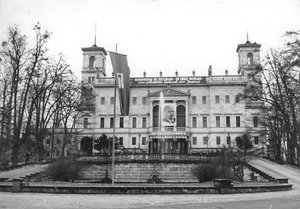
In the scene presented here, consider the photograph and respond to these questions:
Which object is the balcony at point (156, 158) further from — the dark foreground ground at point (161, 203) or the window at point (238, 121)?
the window at point (238, 121)

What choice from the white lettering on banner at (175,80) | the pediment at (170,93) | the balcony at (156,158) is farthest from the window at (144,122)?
the balcony at (156,158)

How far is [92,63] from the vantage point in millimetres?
80062

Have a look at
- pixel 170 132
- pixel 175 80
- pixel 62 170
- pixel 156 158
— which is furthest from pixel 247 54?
pixel 62 170

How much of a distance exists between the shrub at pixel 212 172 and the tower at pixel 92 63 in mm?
50723

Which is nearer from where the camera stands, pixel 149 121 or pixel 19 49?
pixel 19 49

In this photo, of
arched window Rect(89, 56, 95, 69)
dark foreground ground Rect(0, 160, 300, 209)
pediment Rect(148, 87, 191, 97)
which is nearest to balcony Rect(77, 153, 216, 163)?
dark foreground ground Rect(0, 160, 300, 209)

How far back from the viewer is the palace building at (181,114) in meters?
68.6

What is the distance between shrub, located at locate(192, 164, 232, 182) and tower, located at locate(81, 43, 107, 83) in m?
50.7

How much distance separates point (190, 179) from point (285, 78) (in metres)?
12.4

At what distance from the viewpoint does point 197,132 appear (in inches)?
2795

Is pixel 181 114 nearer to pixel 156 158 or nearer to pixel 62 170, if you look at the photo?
pixel 156 158

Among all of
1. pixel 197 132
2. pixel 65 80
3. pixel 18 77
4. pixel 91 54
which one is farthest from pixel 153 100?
pixel 18 77

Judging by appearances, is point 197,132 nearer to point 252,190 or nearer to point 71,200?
point 252,190

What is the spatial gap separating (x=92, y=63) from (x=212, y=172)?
54125 mm
